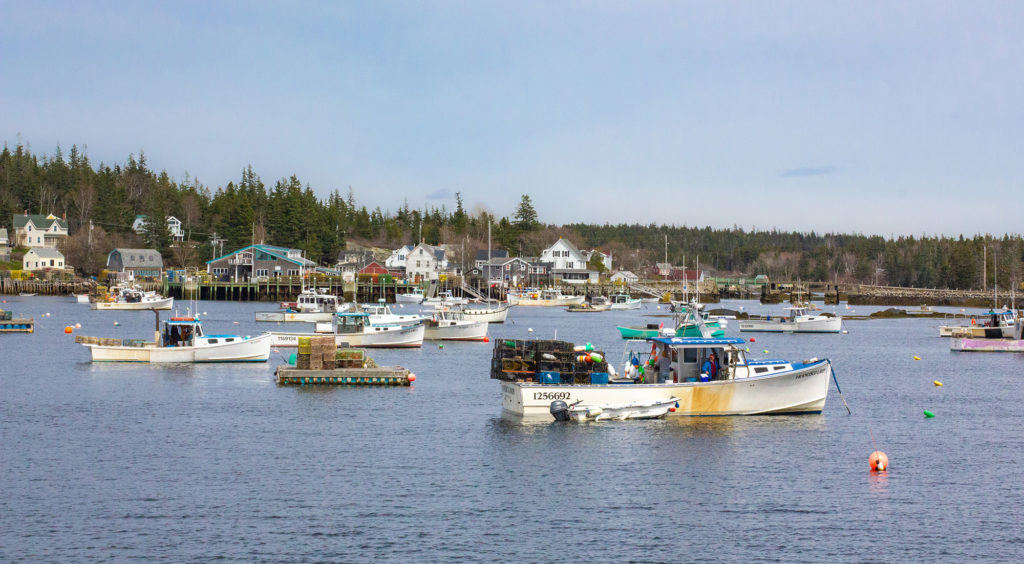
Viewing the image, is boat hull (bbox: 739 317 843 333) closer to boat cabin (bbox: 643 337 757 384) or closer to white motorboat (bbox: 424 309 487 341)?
white motorboat (bbox: 424 309 487 341)

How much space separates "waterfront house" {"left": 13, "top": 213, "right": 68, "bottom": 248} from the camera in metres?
171

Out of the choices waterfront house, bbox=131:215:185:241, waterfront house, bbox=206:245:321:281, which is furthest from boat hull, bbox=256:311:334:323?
waterfront house, bbox=131:215:185:241

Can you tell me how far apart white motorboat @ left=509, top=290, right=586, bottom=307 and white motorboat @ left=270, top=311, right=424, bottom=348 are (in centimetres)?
8234

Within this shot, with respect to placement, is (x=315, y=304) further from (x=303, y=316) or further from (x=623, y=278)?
(x=623, y=278)

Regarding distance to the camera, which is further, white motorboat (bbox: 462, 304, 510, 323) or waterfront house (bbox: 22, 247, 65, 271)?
waterfront house (bbox: 22, 247, 65, 271)

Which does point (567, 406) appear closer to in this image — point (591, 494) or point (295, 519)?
point (591, 494)

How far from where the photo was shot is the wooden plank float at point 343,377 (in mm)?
44125

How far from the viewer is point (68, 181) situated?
19362 cm

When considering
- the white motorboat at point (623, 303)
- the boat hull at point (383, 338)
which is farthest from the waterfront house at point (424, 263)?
→ the boat hull at point (383, 338)

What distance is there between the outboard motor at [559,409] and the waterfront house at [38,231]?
519 feet

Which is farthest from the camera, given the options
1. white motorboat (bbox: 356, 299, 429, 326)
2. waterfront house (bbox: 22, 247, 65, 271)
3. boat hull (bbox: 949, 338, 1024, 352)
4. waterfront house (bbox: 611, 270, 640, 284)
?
waterfront house (bbox: 611, 270, 640, 284)

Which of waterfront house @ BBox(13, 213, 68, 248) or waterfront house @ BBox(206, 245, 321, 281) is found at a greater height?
waterfront house @ BBox(13, 213, 68, 248)

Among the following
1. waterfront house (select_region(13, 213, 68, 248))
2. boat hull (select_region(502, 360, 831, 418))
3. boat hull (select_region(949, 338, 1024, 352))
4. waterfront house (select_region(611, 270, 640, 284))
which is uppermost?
waterfront house (select_region(13, 213, 68, 248))

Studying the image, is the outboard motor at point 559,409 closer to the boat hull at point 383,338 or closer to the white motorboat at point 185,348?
the white motorboat at point 185,348
